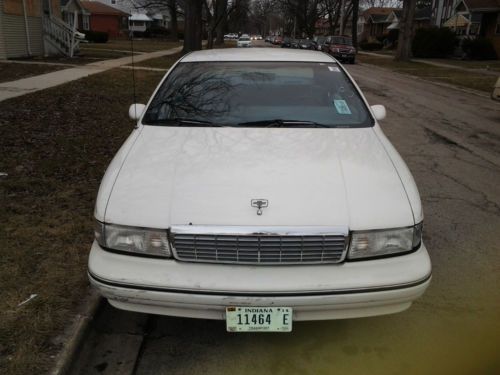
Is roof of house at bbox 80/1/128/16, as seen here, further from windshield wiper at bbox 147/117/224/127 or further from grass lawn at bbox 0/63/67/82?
windshield wiper at bbox 147/117/224/127

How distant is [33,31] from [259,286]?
20309 mm

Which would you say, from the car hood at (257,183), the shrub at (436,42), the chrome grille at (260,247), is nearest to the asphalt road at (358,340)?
the chrome grille at (260,247)

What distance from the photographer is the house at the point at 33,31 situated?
690 inches

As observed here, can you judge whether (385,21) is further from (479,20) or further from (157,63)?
(157,63)

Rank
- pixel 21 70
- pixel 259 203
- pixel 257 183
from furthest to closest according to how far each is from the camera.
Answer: pixel 21 70, pixel 257 183, pixel 259 203

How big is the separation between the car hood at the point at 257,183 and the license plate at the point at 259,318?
0.42 meters

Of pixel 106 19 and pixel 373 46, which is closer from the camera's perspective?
pixel 373 46

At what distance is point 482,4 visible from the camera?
1460 inches

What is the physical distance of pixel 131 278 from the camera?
2473mm

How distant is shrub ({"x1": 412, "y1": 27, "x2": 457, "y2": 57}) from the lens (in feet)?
117

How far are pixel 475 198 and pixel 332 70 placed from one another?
239cm

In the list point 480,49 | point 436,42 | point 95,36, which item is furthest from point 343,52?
point 95,36

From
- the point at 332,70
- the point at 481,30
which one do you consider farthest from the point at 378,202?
the point at 481,30

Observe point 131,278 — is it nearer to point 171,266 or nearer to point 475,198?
point 171,266
